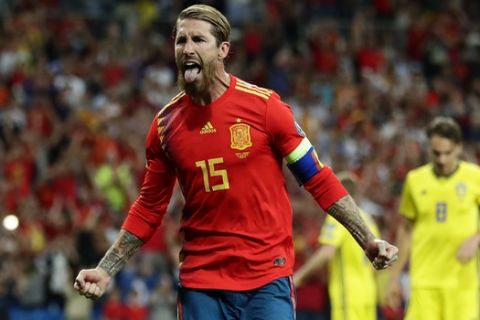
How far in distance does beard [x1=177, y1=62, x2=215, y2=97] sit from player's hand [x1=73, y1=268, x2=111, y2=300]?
101cm

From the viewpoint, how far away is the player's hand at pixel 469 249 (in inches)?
367

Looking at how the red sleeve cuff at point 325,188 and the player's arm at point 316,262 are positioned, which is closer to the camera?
the red sleeve cuff at point 325,188

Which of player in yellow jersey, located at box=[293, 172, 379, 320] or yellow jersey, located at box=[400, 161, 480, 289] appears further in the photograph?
player in yellow jersey, located at box=[293, 172, 379, 320]

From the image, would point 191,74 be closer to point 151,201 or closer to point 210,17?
point 210,17

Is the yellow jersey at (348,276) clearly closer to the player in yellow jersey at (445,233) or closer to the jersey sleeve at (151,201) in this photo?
the player in yellow jersey at (445,233)

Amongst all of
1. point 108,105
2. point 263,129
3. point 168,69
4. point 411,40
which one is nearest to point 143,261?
point 108,105

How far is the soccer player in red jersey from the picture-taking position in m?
5.91

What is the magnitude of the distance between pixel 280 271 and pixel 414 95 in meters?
14.6

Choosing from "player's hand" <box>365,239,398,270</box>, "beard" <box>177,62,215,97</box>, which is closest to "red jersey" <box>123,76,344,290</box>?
"beard" <box>177,62,215,97</box>

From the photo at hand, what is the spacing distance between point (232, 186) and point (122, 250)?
745 millimetres

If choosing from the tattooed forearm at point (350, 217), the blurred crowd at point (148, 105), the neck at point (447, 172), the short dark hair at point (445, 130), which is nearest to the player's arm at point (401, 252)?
the neck at point (447, 172)

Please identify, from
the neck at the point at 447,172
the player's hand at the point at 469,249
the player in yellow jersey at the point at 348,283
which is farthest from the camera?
the player in yellow jersey at the point at 348,283

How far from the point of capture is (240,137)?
593 centimetres

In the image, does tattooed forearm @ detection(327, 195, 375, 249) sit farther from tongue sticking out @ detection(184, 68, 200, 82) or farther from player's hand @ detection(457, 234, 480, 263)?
player's hand @ detection(457, 234, 480, 263)
